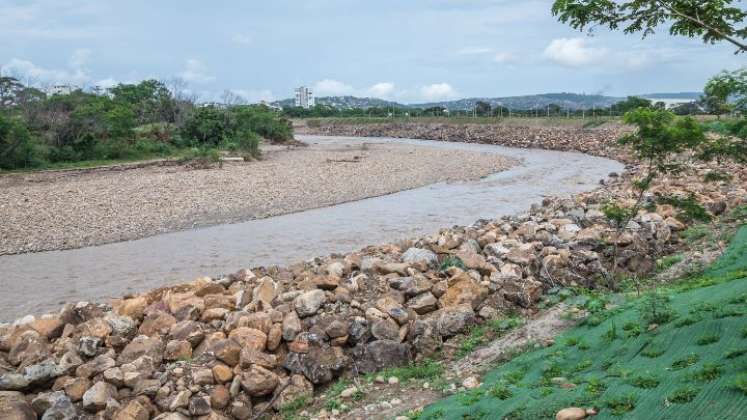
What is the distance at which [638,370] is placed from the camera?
4281 mm

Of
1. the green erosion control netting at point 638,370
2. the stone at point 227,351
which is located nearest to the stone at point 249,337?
the stone at point 227,351

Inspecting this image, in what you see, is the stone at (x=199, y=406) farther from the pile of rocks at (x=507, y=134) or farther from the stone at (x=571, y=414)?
the pile of rocks at (x=507, y=134)

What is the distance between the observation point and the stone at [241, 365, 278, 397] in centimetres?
566

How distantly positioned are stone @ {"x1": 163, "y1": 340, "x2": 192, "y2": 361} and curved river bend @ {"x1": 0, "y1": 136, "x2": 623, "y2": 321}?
4252mm

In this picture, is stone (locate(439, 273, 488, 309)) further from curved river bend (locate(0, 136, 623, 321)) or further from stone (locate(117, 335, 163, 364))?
curved river bend (locate(0, 136, 623, 321))

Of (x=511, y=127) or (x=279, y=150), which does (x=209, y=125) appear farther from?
(x=511, y=127)

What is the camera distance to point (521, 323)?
22.4 feet

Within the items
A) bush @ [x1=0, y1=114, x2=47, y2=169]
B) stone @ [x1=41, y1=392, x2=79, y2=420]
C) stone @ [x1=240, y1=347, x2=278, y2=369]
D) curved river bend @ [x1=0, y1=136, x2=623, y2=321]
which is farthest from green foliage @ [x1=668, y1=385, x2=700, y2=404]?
bush @ [x1=0, y1=114, x2=47, y2=169]

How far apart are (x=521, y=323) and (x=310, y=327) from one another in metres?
2.47

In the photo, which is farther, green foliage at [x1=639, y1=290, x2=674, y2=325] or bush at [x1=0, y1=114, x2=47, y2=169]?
bush at [x1=0, y1=114, x2=47, y2=169]

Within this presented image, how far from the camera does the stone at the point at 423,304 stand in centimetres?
721

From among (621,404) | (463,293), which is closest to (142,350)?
(463,293)

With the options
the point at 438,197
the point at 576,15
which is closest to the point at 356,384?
the point at 576,15

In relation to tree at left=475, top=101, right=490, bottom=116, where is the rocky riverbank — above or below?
below
